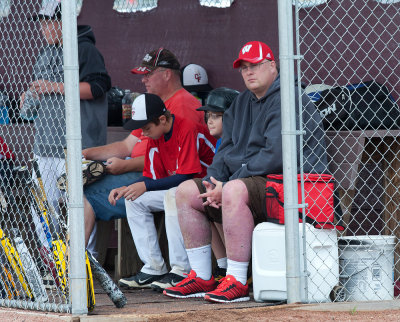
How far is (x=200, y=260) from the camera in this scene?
544 cm

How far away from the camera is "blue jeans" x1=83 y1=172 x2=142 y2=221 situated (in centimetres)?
630

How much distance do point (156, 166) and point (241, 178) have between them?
3.42 feet

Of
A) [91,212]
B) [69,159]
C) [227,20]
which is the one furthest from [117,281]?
[227,20]

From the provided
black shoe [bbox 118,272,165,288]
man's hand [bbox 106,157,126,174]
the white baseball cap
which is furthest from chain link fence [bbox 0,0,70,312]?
the white baseball cap

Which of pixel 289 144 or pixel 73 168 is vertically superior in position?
pixel 289 144

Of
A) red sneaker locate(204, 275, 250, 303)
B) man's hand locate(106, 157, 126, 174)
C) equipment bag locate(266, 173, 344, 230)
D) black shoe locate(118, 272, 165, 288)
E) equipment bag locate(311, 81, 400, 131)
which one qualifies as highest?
equipment bag locate(311, 81, 400, 131)

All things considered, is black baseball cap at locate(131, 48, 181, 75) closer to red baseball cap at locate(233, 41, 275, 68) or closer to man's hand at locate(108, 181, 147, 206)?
man's hand at locate(108, 181, 147, 206)

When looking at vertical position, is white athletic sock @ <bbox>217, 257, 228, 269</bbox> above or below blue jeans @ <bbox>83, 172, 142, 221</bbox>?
below

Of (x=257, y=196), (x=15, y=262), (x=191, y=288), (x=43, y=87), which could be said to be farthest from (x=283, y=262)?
A: (x=43, y=87)

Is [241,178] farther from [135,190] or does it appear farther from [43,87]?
[43,87]

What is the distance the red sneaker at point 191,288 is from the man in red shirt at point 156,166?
0.59m

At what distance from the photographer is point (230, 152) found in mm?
5555

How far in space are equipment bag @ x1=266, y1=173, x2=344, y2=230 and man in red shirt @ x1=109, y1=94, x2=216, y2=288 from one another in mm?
1062

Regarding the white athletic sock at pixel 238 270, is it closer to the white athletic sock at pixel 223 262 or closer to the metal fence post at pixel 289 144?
the metal fence post at pixel 289 144
